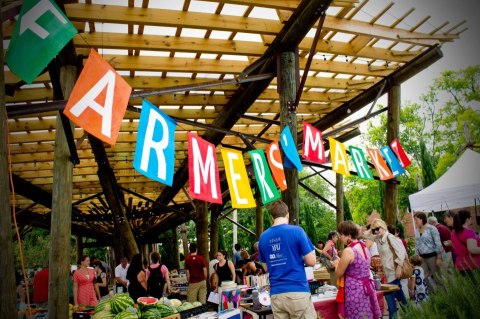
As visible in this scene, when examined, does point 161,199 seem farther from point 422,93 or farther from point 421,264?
point 422,93

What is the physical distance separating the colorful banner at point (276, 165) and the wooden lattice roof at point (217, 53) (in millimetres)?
1138

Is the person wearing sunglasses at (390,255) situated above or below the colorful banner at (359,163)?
below

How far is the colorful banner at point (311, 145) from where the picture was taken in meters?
6.63

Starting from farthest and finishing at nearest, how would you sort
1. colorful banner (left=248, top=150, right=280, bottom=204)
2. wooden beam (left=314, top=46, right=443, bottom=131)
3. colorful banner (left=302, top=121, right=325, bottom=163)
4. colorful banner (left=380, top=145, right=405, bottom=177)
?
colorful banner (left=380, top=145, right=405, bottom=177) < wooden beam (left=314, top=46, right=443, bottom=131) < colorful banner (left=302, top=121, right=325, bottom=163) < colorful banner (left=248, top=150, right=280, bottom=204)

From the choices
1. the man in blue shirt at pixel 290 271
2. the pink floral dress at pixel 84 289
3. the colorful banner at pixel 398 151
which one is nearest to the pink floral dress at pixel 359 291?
the man in blue shirt at pixel 290 271

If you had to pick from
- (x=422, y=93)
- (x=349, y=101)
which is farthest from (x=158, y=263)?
(x=422, y=93)

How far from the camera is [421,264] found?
24.1 feet

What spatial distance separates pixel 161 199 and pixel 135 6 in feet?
34.7

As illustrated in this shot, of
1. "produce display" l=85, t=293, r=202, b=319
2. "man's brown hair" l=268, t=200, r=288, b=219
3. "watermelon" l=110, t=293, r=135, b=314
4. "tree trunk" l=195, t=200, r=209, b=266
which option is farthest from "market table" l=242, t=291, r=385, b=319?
"tree trunk" l=195, t=200, r=209, b=266

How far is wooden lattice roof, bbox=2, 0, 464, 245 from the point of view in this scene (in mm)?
5344

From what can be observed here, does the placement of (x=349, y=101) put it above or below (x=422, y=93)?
below

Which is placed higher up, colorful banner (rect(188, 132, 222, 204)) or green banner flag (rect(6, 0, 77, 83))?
green banner flag (rect(6, 0, 77, 83))

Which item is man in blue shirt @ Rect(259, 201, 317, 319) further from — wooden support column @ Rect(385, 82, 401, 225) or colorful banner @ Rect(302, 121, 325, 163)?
wooden support column @ Rect(385, 82, 401, 225)

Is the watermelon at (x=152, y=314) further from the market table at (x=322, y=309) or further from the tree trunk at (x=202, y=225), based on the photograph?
the tree trunk at (x=202, y=225)
